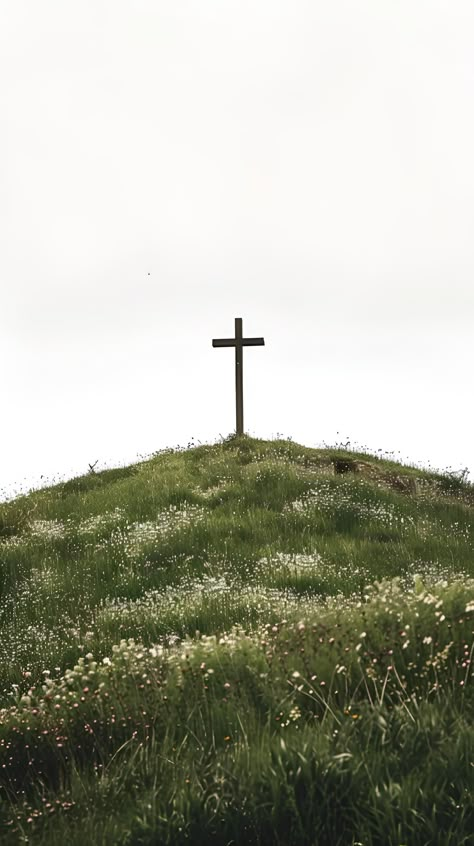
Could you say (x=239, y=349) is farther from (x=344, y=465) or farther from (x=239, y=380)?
(x=344, y=465)

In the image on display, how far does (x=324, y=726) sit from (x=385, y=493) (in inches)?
440

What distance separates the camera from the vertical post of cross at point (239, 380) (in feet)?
67.9

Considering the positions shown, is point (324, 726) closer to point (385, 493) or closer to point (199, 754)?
point (199, 754)

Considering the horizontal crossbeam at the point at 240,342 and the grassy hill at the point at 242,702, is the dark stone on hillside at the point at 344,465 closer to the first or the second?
the horizontal crossbeam at the point at 240,342

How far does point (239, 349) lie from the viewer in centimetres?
2091

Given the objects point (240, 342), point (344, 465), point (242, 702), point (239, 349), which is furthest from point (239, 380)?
point (242, 702)

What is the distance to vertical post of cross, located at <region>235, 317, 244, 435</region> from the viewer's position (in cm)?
2069

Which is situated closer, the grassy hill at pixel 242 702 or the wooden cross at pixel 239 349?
the grassy hill at pixel 242 702

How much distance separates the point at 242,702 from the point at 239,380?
1552 centimetres

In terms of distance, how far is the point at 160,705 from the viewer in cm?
569

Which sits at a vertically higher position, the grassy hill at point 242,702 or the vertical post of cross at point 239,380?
the vertical post of cross at point 239,380

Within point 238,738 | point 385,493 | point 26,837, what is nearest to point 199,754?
point 238,738

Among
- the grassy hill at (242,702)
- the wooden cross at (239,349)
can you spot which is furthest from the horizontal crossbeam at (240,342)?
the grassy hill at (242,702)

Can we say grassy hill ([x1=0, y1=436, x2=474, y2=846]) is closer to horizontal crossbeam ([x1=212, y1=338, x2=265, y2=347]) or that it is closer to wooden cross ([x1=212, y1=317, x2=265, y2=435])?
wooden cross ([x1=212, y1=317, x2=265, y2=435])
